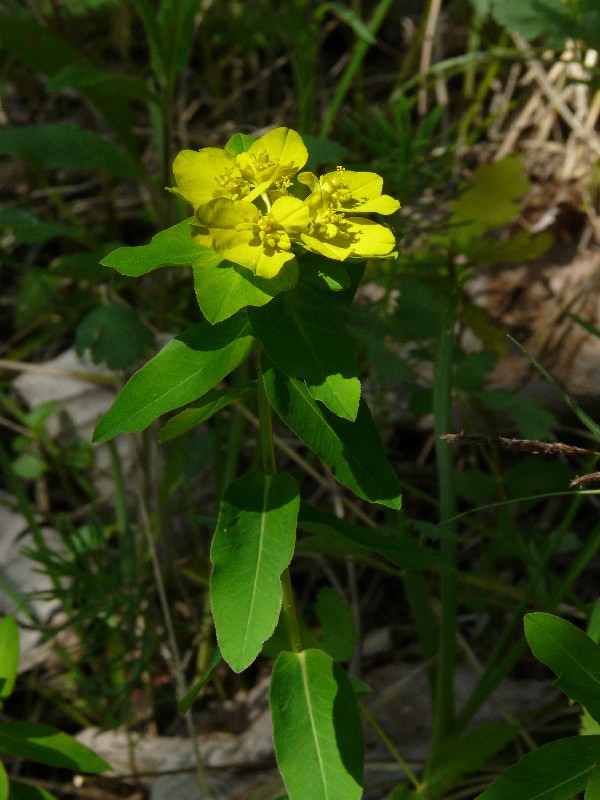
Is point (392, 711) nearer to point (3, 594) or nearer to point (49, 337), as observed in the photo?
point (3, 594)

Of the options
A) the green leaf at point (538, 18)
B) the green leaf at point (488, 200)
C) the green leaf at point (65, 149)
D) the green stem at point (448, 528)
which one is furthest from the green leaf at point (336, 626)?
the green leaf at point (538, 18)

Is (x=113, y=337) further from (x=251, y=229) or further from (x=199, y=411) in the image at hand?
(x=251, y=229)

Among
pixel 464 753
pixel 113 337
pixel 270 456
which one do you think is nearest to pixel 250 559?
pixel 270 456

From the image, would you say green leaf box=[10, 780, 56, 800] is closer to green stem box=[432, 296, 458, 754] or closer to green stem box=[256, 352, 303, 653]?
green stem box=[256, 352, 303, 653]

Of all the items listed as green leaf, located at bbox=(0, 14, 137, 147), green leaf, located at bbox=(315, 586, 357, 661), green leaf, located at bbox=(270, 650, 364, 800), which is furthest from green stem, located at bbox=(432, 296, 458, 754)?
green leaf, located at bbox=(0, 14, 137, 147)

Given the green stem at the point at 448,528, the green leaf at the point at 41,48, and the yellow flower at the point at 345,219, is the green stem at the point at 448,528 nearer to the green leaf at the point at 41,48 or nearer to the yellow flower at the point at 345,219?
the yellow flower at the point at 345,219

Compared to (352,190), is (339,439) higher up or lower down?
lower down
